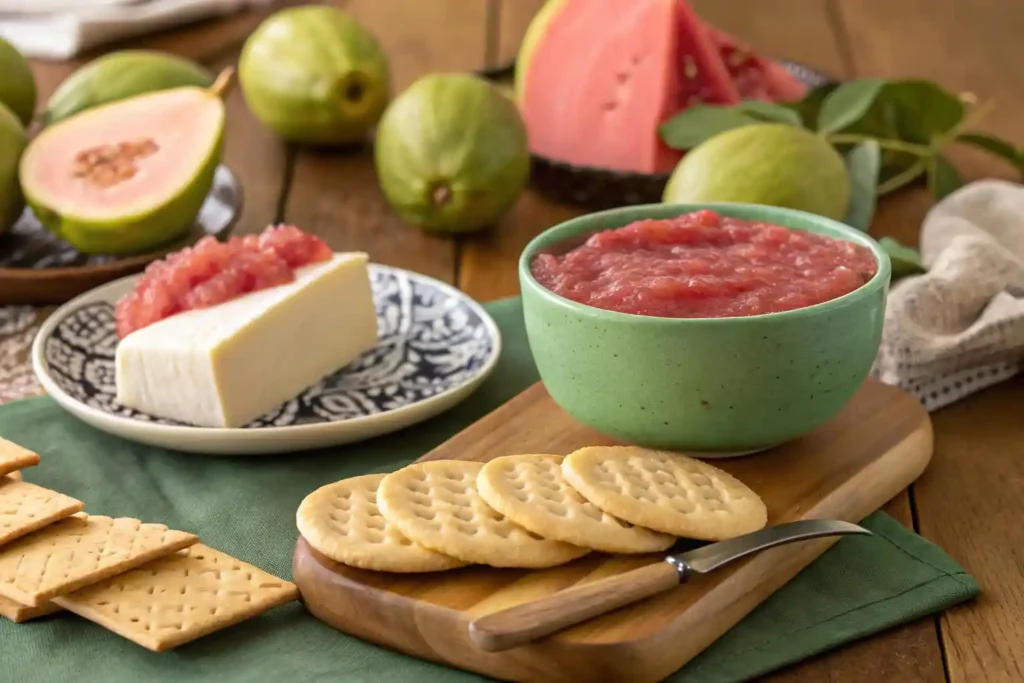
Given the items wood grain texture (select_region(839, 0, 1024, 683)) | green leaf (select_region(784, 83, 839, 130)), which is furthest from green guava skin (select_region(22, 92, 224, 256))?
wood grain texture (select_region(839, 0, 1024, 683))

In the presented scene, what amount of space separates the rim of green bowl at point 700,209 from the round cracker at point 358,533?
0.80ft

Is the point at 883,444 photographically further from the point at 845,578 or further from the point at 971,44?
the point at 971,44

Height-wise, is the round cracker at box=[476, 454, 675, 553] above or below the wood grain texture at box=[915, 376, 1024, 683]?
above

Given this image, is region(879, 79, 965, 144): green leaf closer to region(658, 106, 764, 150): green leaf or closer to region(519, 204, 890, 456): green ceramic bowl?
region(658, 106, 764, 150): green leaf

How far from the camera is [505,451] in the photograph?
51.2 inches

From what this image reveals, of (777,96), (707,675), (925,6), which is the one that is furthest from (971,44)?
(707,675)

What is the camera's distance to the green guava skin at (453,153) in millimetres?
1916

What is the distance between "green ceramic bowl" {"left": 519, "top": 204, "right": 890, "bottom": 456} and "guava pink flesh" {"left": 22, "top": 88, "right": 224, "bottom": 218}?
0.76 m

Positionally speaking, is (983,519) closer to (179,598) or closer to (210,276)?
(179,598)

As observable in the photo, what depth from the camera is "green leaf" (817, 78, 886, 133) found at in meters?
1.96

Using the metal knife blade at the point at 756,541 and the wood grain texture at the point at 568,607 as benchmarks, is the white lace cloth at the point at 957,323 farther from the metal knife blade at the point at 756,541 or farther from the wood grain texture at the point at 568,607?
the wood grain texture at the point at 568,607

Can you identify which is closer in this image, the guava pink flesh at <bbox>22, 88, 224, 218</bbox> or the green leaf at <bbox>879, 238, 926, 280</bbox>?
the green leaf at <bbox>879, 238, 926, 280</bbox>

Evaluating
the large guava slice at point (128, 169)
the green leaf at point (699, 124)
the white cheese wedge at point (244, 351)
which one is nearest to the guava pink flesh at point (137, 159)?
the large guava slice at point (128, 169)

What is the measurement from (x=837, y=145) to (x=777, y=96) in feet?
0.70
